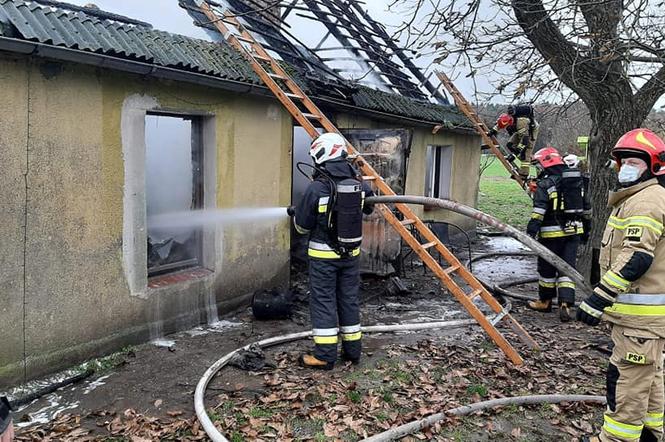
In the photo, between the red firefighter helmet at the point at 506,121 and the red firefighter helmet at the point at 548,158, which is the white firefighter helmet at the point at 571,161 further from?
the red firefighter helmet at the point at 506,121

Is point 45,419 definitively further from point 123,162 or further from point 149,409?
point 123,162

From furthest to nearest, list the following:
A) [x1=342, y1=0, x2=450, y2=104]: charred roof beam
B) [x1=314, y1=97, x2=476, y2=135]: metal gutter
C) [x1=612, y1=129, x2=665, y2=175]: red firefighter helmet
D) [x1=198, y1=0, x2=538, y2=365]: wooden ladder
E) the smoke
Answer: [x1=342, y1=0, x2=450, y2=104]: charred roof beam < [x1=314, y1=97, x2=476, y2=135]: metal gutter < the smoke < [x1=198, y1=0, x2=538, y2=365]: wooden ladder < [x1=612, y1=129, x2=665, y2=175]: red firefighter helmet

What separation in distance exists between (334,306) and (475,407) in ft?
5.06

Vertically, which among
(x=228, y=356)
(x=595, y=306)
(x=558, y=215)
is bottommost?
(x=228, y=356)

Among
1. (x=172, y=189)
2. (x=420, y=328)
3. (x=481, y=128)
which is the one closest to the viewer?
(x=420, y=328)

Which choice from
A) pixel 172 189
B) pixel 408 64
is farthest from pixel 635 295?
pixel 408 64

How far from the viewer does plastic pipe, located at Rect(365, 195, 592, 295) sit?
4.43 meters

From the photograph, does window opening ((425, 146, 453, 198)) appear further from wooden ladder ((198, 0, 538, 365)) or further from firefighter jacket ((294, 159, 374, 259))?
firefighter jacket ((294, 159, 374, 259))

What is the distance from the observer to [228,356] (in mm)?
4918

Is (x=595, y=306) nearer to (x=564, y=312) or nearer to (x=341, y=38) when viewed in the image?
(x=564, y=312)

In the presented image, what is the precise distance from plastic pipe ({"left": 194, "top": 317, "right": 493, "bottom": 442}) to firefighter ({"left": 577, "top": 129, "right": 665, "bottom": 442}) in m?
2.03

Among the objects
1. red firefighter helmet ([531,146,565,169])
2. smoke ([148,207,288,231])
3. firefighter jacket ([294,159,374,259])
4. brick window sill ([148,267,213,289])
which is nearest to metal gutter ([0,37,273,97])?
smoke ([148,207,288,231])

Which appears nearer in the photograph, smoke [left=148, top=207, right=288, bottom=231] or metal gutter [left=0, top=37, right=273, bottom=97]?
metal gutter [left=0, top=37, right=273, bottom=97]

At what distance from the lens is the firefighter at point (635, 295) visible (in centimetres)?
322
